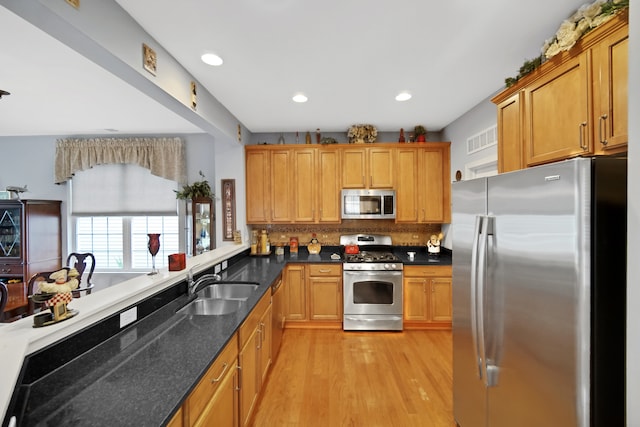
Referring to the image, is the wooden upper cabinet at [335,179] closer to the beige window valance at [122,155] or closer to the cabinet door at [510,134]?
the beige window valance at [122,155]

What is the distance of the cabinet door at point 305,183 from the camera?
159 inches

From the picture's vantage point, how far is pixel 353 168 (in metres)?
4.02

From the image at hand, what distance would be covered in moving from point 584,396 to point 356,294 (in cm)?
265

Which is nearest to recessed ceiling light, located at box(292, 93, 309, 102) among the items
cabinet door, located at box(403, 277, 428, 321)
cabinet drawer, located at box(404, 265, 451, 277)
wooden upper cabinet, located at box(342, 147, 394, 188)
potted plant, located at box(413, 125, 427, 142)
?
wooden upper cabinet, located at box(342, 147, 394, 188)

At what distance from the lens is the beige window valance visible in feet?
14.3

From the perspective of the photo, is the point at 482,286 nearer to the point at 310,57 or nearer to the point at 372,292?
the point at 310,57

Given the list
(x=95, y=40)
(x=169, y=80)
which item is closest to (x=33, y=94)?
(x=169, y=80)

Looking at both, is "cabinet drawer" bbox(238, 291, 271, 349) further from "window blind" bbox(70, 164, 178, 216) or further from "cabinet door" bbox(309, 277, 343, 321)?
"window blind" bbox(70, 164, 178, 216)

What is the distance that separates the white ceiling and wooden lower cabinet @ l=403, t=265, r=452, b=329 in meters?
1.95

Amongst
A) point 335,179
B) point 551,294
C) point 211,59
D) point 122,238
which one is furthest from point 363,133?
point 122,238

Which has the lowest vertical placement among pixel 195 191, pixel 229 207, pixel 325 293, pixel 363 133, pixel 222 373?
pixel 325 293

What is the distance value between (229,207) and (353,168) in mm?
1794

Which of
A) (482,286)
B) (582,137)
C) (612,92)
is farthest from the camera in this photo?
(482,286)

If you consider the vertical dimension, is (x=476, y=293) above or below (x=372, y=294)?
above
